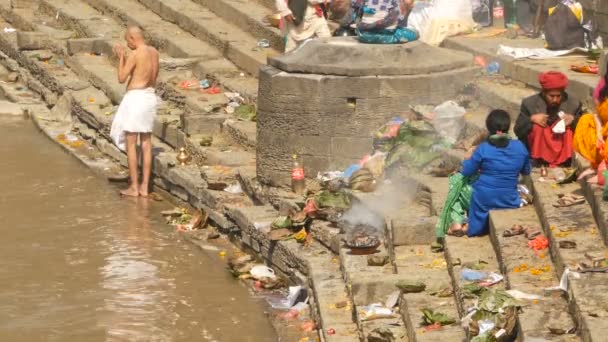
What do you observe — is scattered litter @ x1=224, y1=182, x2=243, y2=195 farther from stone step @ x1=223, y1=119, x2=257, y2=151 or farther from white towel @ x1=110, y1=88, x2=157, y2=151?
white towel @ x1=110, y1=88, x2=157, y2=151

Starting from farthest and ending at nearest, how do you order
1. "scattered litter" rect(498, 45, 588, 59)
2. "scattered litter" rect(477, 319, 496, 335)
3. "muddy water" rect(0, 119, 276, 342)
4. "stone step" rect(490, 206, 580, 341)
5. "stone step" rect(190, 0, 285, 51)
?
"stone step" rect(190, 0, 285, 51)
"scattered litter" rect(498, 45, 588, 59)
"muddy water" rect(0, 119, 276, 342)
"scattered litter" rect(477, 319, 496, 335)
"stone step" rect(490, 206, 580, 341)

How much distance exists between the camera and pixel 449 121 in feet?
36.9

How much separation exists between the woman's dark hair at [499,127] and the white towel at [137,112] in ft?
14.2

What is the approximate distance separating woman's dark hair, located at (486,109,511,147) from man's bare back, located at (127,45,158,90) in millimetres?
4294

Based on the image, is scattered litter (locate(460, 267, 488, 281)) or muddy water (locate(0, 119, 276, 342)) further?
muddy water (locate(0, 119, 276, 342))

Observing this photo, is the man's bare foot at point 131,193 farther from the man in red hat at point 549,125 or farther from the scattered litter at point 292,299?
the man in red hat at point 549,125

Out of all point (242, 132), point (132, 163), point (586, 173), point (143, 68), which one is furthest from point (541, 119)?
point (132, 163)

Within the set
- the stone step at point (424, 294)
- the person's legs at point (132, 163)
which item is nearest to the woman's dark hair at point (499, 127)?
the stone step at point (424, 294)

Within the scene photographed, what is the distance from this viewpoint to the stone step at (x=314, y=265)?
30.1 feet

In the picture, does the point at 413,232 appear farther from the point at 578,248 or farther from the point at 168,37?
the point at 168,37

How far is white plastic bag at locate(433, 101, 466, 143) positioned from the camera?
11.2 metres

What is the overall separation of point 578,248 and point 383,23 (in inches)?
135

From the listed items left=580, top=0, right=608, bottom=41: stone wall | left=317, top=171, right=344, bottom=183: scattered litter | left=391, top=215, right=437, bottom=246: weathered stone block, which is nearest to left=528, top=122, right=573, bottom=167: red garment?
left=391, top=215, right=437, bottom=246: weathered stone block

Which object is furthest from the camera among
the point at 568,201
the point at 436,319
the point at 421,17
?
the point at 421,17
